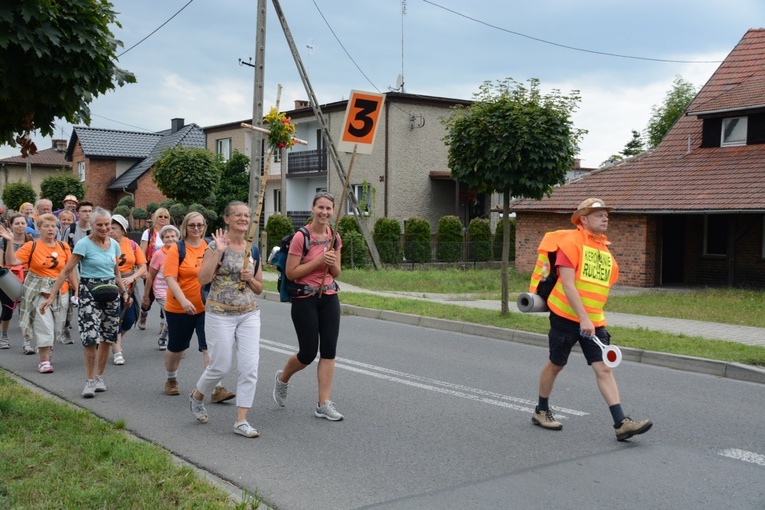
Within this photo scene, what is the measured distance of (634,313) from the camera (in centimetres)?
1479

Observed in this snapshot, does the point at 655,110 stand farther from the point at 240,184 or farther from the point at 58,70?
the point at 58,70

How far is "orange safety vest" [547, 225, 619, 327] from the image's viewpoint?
6102mm

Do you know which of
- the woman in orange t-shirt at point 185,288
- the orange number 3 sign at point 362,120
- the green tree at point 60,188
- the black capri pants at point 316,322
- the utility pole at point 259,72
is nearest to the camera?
the black capri pants at point 316,322

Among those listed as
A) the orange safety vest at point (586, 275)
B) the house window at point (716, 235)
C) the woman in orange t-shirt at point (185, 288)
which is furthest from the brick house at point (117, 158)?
the orange safety vest at point (586, 275)

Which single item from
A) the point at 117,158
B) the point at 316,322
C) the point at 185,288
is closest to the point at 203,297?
the point at 185,288

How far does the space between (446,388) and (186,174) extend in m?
24.4

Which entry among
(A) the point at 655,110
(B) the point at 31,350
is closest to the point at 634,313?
(B) the point at 31,350

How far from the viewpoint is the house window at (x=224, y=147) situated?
45.9m

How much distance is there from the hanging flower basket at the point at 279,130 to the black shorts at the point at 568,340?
271 centimetres

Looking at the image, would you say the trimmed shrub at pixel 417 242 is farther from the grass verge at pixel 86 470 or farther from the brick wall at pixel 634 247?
the grass verge at pixel 86 470

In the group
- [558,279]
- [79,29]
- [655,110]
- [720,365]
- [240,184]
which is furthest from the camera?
[655,110]

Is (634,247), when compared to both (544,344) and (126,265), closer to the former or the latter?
(544,344)

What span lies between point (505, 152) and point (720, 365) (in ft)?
17.4

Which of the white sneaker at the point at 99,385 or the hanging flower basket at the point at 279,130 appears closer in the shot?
the hanging flower basket at the point at 279,130
